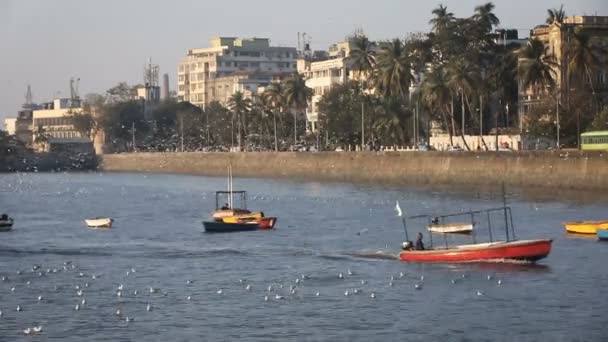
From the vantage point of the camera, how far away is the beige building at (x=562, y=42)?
5925 inches

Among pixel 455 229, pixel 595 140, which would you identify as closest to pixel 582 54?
pixel 595 140

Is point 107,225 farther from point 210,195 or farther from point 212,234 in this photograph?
point 210,195

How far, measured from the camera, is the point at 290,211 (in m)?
110

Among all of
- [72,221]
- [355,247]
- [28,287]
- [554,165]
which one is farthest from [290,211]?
[28,287]

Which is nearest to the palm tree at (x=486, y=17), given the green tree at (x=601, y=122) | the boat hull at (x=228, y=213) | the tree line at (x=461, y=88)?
the tree line at (x=461, y=88)

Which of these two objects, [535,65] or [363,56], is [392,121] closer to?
[363,56]

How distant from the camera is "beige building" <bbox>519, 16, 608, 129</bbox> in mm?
150500

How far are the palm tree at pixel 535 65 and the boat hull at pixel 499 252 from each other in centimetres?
A: 8066

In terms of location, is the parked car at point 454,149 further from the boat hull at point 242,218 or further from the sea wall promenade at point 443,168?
the boat hull at point 242,218

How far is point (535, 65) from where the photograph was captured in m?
143

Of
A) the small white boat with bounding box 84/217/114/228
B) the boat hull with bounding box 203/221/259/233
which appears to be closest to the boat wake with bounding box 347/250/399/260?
the boat hull with bounding box 203/221/259/233

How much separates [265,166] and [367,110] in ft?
57.2

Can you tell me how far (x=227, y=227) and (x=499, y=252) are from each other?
2892 cm

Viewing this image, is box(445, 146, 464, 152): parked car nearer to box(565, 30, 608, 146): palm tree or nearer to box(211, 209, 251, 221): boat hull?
box(565, 30, 608, 146): palm tree
